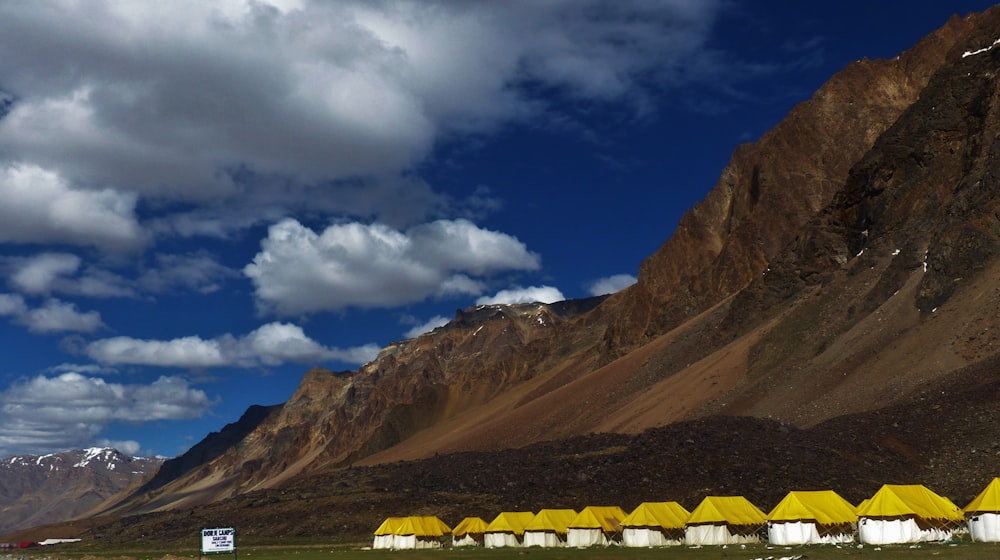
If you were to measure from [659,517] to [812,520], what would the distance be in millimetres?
8951

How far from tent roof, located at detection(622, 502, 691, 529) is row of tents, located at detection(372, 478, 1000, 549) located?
54mm

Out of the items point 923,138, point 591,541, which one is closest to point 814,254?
point 923,138

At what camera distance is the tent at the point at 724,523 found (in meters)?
48.6

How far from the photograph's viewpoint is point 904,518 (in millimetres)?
42000

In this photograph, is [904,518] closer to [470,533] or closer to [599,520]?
[599,520]

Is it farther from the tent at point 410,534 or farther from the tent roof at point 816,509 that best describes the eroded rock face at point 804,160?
the tent roof at point 816,509

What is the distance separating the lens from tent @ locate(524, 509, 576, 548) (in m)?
55.8

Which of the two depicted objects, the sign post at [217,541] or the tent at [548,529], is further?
the tent at [548,529]

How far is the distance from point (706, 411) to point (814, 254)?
28219 mm

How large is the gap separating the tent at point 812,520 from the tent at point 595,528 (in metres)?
10.3

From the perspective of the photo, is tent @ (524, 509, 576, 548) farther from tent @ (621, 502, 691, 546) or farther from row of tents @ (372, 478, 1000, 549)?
tent @ (621, 502, 691, 546)

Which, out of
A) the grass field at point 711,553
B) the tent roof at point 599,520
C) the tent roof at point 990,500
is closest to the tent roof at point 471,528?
the grass field at point 711,553

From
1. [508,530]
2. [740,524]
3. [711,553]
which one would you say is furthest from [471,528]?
[711,553]

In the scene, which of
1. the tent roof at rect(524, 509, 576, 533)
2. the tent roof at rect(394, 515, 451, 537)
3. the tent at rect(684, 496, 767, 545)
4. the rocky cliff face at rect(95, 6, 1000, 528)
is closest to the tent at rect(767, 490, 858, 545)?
the tent at rect(684, 496, 767, 545)
